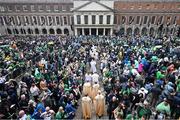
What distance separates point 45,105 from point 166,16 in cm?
4827

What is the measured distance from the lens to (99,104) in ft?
41.2

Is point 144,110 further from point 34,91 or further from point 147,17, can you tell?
point 147,17

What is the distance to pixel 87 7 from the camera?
1944 inches

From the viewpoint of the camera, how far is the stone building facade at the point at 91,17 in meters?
50.1

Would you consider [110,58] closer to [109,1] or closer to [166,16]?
[109,1]

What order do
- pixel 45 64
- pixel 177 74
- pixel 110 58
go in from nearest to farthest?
pixel 177 74 < pixel 45 64 < pixel 110 58

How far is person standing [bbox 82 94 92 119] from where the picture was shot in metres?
12.1

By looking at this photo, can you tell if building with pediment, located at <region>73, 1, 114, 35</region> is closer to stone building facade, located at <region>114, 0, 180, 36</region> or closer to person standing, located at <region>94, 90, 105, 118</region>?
stone building facade, located at <region>114, 0, 180, 36</region>

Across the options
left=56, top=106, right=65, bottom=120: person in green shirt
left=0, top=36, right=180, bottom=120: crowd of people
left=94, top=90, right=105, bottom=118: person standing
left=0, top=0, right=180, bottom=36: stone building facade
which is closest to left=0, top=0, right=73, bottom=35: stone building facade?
left=0, top=0, right=180, bottom=36: stone building facade

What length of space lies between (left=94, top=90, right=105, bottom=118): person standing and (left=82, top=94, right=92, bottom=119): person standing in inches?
16.4

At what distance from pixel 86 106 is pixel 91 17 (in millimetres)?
40132

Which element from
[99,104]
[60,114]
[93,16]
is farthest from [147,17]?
[60,114]

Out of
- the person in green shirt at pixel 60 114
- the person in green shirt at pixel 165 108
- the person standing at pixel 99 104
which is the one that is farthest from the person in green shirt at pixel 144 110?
the person in green shirt at pixel 60 114

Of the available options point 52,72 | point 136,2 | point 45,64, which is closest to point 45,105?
point 52,72
